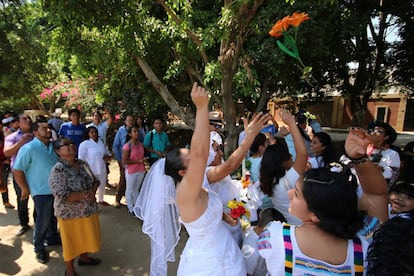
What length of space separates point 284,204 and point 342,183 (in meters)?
1.04

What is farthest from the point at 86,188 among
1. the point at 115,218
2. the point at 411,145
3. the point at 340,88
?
the point at 340,88

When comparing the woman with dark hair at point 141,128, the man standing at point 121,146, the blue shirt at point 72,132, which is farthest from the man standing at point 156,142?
the blue shirt at point 72,132

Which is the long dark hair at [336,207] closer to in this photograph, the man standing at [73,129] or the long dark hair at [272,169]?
the long dark hair at [272,169]

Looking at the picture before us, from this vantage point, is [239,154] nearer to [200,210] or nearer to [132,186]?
[200,210]

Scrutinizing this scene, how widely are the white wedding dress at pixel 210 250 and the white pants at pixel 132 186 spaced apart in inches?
126

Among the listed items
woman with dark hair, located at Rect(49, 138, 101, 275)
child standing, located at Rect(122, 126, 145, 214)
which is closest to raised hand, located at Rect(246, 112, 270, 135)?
woman with dark hair, located at Rect(49, 138, 101, 275)

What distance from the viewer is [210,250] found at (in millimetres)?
1926

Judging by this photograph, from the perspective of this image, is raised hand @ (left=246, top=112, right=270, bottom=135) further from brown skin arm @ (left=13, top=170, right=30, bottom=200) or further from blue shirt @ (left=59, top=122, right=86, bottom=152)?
→ blue shirt @ (left=59, top=122, right=86, bottom=152)

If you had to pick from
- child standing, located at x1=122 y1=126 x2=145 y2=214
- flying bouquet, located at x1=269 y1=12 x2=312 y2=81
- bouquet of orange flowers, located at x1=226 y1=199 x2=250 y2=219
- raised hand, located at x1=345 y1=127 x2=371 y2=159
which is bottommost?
child standing, located at x1=122 y1=126 x2=145 y2=214

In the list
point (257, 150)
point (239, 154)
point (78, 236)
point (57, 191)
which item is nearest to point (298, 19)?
point (257, 150)

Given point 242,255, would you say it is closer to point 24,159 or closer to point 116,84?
point 24,159

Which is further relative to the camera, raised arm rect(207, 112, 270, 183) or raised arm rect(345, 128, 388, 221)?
raised arm rect(207, 112, 270, 183)

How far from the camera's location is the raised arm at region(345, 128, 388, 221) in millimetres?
1738

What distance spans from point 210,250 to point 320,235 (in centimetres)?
81
